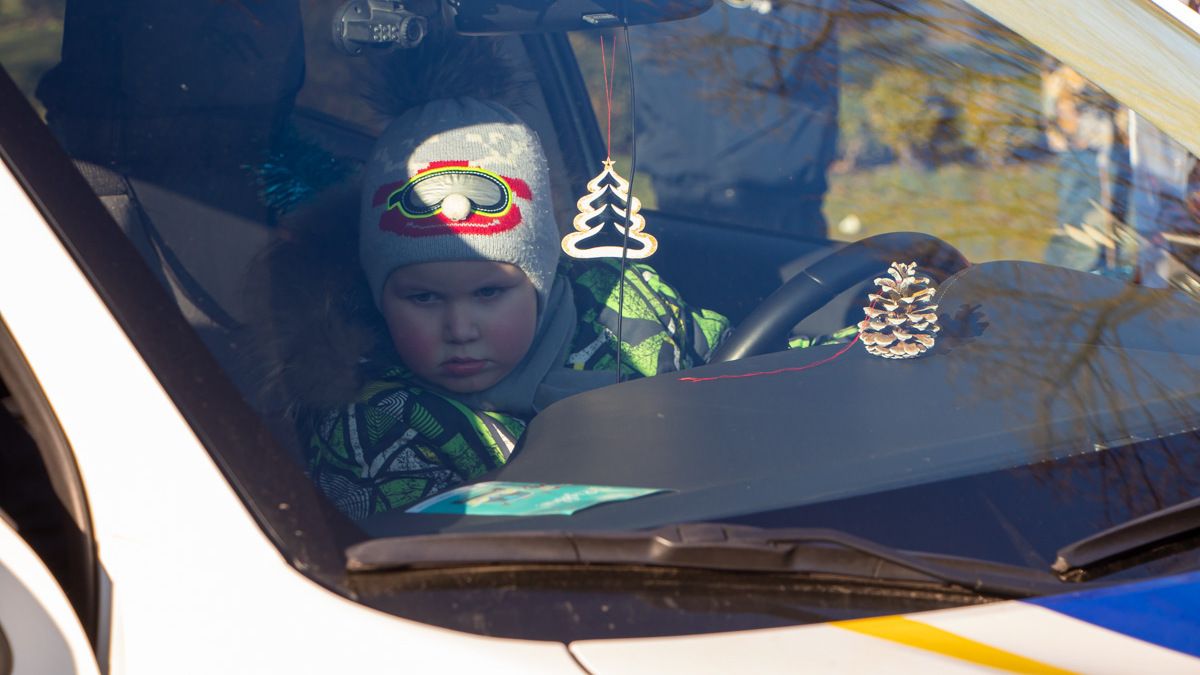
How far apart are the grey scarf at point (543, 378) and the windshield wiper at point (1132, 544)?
621mm

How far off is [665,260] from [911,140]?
402 mm

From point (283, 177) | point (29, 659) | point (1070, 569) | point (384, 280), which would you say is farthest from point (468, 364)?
point (1070, 569)

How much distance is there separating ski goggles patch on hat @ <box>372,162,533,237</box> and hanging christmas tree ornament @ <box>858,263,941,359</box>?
520 millimetres

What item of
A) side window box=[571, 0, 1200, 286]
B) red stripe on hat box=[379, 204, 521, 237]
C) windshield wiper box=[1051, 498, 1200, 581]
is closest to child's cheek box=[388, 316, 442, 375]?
red stripe on hat box=[379, 204, 521, 237]

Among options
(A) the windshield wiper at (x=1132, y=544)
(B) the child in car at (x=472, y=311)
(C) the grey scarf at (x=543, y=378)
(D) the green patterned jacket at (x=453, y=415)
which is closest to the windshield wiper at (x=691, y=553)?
(A) the windshield wiper at (x=1132, y=544)

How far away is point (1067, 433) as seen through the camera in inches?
51.7

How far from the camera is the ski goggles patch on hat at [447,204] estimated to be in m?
1.61

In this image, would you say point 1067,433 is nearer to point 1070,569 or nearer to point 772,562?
point 1070,569

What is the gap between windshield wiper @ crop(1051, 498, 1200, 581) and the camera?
1.12m

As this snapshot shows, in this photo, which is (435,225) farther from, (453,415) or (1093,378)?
(1093,378)

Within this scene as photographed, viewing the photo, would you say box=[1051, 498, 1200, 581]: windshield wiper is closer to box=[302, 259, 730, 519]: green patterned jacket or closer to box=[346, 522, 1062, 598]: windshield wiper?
box=[346, 522, 1062, 598]: windshield wiper

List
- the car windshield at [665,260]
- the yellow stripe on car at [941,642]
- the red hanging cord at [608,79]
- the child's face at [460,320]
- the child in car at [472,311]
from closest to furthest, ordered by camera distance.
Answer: the yellow stripe on car at [941,642]
the car windshield at [665,260]
the child in car at [472,311]
the child's face at [460,320]
the red hanging cord at [608,79]

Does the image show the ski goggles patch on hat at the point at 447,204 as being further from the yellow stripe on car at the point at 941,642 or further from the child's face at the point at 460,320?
the yellow stripe on car at the point at 941,642

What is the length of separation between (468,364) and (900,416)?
59 centimetres
